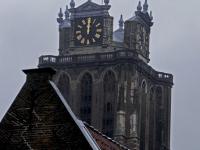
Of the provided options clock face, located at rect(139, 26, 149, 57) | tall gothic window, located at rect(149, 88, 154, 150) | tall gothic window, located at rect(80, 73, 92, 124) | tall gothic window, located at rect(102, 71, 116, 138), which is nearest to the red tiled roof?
tall gothic window, located at rect(102, 71, 116, 138)

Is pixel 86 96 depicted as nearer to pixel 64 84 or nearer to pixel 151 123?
pixel 64 84

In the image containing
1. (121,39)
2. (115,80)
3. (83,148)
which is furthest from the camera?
(121,39)

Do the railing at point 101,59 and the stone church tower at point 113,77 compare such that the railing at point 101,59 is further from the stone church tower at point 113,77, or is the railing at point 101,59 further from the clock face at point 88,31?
the clock face at point 88,31

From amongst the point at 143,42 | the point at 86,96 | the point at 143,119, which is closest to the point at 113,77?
the point at 86,96

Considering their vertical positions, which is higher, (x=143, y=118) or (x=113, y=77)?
(x=113, y=77)

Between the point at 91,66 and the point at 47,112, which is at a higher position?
the point at 91,66

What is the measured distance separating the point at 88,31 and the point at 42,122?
109374mm

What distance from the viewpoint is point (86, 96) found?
124188 mm

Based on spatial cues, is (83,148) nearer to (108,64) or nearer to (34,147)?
(34,147)

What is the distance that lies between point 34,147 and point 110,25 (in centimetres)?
11026

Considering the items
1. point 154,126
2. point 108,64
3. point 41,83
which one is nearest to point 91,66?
point 108,64

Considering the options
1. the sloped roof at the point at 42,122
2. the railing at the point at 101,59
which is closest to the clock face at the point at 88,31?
the railing at the point at 101,59

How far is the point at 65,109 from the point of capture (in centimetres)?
1722

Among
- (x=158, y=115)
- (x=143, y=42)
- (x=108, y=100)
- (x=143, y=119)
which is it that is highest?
(x=143, y=42)
